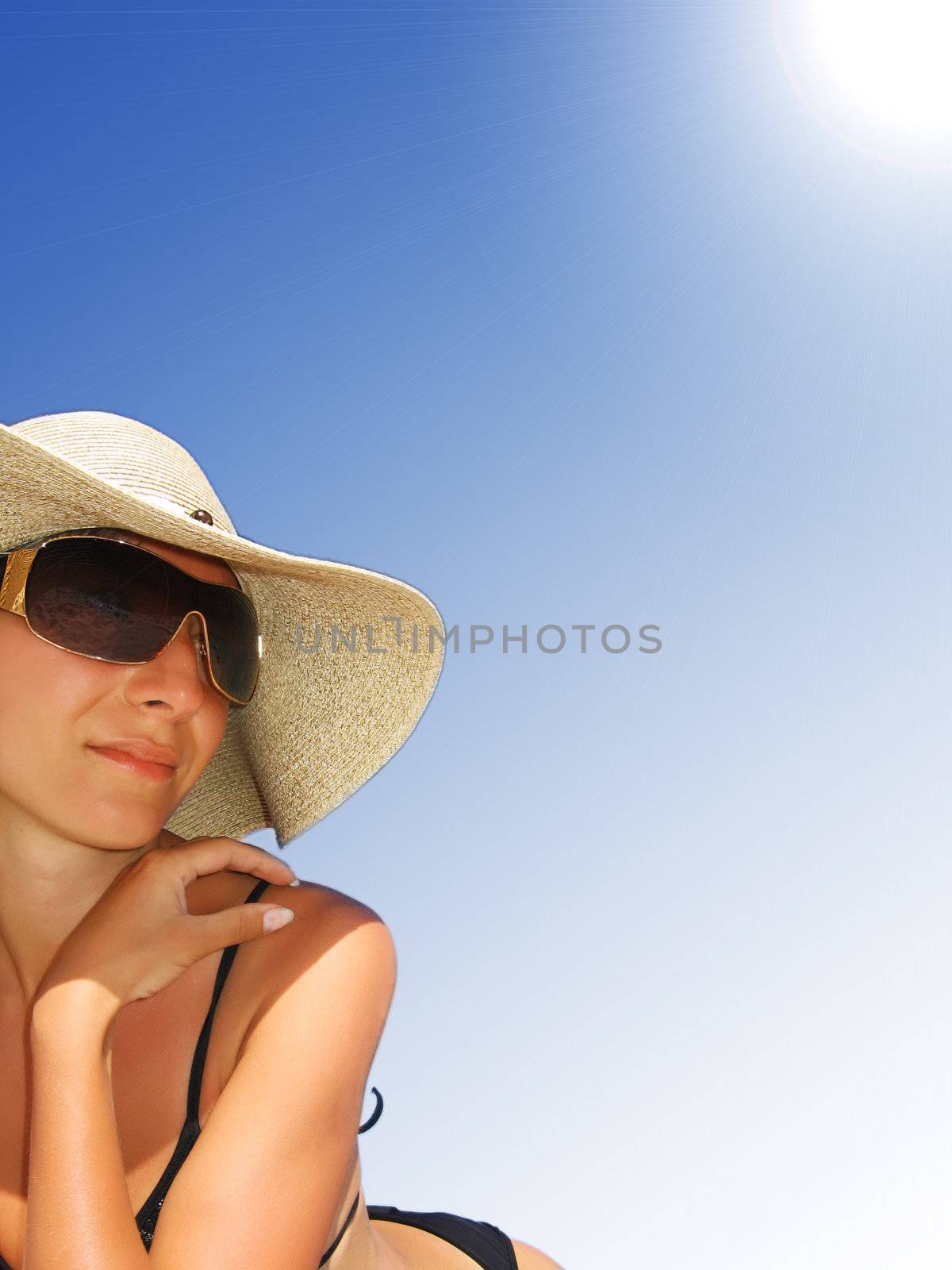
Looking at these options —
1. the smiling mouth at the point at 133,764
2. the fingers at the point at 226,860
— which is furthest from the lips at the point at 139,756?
the fingers at the point at 226,860

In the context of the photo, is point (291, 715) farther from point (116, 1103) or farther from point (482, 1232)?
point (482, 1232)

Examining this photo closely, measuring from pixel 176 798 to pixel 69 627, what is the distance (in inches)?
17.5

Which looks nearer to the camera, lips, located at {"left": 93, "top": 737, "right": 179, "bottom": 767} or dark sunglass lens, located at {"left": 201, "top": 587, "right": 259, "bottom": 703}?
lips, located at {"left": 93, "top": 737, "right": 179, "bottom": 767}

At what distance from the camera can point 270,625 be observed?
3.03 meters

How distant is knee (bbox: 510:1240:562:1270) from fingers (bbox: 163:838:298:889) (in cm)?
133

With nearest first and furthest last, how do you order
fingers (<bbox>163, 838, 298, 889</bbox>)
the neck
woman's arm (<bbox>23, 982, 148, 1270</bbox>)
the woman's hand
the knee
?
woman's arm (<bbox>23, 982, 148, 1270</bbox>) < the woman's hand < fingers (<bbox>163, 838, 298, 889</bbox>) < the neck < the knee

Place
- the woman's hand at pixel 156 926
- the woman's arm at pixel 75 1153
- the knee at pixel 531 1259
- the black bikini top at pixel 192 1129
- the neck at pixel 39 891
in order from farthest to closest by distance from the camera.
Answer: the knee at pixel 531 1259, the neck at pixel 39 891, the black bikini top at pixel 192 1129, the woman's hand at pixel 156 926, the woman's arm at pixel 75 1153

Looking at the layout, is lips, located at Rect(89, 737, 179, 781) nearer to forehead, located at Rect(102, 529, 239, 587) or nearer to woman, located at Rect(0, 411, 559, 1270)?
woman, located at Rect(0, 411, 559, 1270)

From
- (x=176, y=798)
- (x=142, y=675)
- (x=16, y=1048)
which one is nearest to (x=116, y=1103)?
(x=16, y=1048)

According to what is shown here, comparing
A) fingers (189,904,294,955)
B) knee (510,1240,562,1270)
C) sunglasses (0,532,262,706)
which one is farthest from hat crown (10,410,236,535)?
knee (510,1240,562,1270)

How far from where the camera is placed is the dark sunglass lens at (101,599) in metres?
2.15

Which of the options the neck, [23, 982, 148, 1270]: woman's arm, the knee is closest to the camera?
[23, 982, 148, 1270]: woman's arm

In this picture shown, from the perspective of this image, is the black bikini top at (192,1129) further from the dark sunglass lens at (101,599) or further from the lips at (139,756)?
the dark sunglass lens at (101,599)

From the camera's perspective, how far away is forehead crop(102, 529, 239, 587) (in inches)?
91.3
